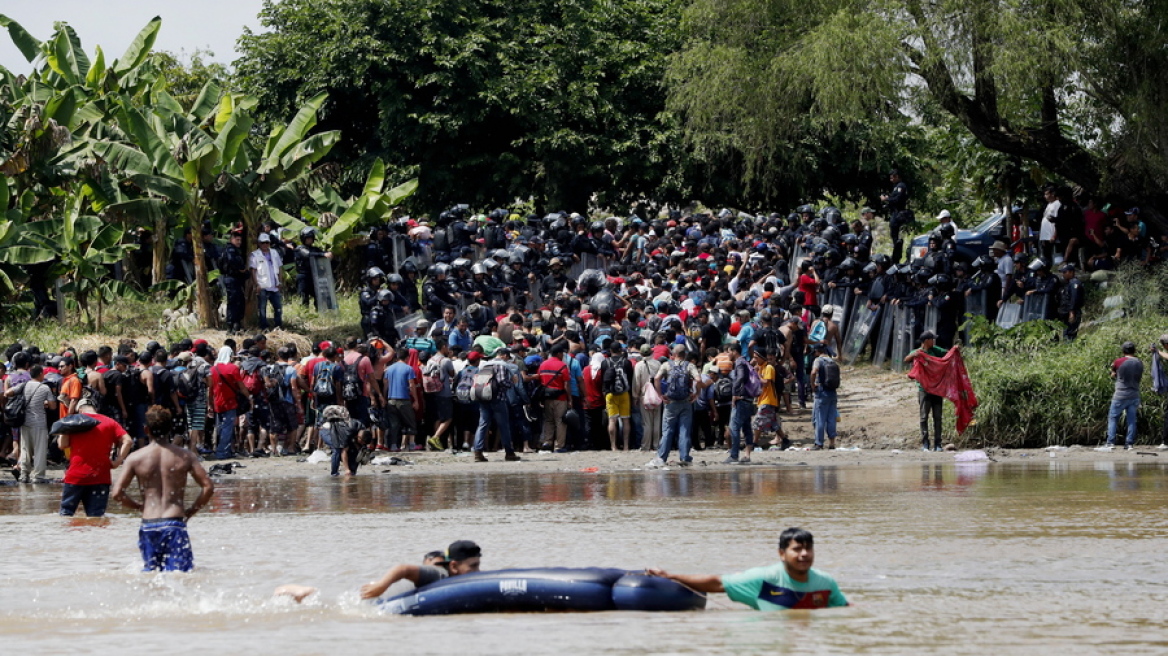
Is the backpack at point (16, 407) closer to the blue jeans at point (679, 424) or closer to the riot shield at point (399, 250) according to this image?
the blue jeans at point (679, 424)

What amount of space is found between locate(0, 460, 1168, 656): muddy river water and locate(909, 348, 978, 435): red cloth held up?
6.63ft

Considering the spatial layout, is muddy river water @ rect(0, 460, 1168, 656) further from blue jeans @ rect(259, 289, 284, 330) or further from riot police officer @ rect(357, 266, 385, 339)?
blue jeans @ rect(259, 289, 284, 330)

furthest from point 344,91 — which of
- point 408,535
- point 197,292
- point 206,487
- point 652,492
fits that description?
point 206,487

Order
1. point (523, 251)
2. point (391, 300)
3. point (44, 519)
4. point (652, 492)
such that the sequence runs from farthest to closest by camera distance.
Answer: point (523, 251) < point (391, 300) < point (652, 492) < point (44, 519)

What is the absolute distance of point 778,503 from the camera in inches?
579

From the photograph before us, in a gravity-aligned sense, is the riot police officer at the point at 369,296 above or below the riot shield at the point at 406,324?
above

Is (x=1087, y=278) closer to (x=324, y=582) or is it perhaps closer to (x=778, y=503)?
(x=778, y=503)

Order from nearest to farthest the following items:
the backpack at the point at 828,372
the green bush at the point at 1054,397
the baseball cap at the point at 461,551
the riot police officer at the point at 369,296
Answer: the baseball cap at the point at 461,551, the backpack at the point at 828,372, the green bush at the point at 1054,397, the riot police officer at the point at 369,296

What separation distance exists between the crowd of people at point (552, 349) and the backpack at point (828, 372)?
1.1 inches

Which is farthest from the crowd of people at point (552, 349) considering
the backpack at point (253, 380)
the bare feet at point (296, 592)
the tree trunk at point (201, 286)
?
the bare feet at point (296, 592)

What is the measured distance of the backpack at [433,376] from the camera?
2083 cm

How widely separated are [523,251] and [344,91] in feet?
44.3

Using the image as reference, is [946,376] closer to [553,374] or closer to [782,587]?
[553,374]

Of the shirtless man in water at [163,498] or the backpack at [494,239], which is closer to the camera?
the shirtless man in water at [163,498]
